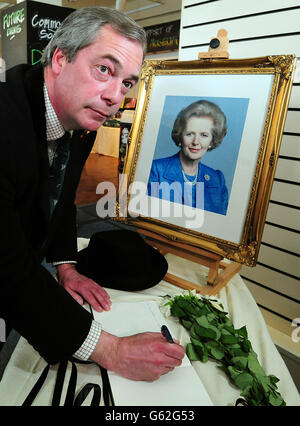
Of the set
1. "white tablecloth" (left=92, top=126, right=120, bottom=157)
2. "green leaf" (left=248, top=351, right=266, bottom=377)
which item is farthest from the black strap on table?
"white tablecloth" (left=92, top=126, right=120, bottom=157)

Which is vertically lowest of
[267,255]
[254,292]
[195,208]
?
[254,292]

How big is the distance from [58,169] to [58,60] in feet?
1.10

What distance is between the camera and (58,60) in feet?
2.54

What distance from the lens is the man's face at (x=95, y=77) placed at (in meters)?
0.73

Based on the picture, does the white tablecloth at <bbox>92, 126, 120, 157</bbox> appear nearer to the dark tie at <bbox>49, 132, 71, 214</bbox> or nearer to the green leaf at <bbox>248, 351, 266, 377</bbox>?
the dark tie at <bbox>49, 132, 71, 214</bbox>

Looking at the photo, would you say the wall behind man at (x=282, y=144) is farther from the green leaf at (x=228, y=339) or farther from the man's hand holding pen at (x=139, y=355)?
the man's hand holding pen at (x=139, y=355)

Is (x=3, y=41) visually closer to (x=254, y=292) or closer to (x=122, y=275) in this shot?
(x=122, y=275)

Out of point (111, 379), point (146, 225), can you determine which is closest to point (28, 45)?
point (146, 225)

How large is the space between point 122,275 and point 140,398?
42 cm

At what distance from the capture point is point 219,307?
90 centimetres

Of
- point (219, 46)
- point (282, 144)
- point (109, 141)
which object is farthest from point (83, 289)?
point (109, 141)

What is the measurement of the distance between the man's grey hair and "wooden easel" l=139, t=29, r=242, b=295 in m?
0.47

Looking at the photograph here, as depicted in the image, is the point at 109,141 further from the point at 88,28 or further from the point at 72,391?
the point at 72,391

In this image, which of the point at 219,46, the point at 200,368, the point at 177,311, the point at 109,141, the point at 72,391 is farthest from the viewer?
the point at 109,141
